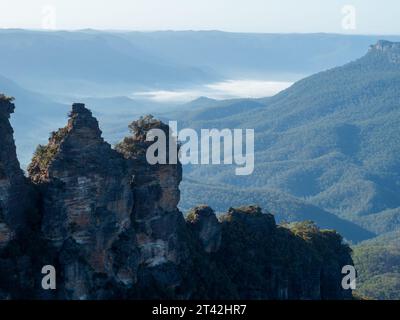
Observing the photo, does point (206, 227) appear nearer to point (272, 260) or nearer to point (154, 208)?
point (272, 260)

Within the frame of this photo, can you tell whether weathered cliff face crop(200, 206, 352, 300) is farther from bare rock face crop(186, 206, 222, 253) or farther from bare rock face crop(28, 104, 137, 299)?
bare rock face crop(28, 104, 137, 299)

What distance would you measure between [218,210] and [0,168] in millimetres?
122534

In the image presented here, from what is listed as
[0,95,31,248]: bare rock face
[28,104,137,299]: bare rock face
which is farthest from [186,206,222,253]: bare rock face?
[0,95,31,248]: bare rock face

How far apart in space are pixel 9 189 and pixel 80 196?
247 cm

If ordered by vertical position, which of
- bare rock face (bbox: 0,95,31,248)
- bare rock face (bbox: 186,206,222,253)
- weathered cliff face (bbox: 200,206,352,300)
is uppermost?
bare rock face (bbox: 0,95,31,248)

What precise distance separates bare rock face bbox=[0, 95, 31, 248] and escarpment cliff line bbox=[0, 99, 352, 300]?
0.03 metres

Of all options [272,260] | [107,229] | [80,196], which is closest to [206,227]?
[272,260]

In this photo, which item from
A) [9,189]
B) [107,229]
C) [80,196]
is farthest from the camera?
[107,229]

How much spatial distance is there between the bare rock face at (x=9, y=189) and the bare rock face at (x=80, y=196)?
75cm

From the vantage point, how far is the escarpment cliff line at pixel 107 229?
1202 inches

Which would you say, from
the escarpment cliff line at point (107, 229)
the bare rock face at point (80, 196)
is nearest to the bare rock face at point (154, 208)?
the escarpment cliff line at point (107, 229)

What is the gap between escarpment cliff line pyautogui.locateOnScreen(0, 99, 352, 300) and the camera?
3053 centimetres

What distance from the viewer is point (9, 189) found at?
30.0 metres

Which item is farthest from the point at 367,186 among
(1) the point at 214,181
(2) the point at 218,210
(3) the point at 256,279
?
(3) the point at 256,279
